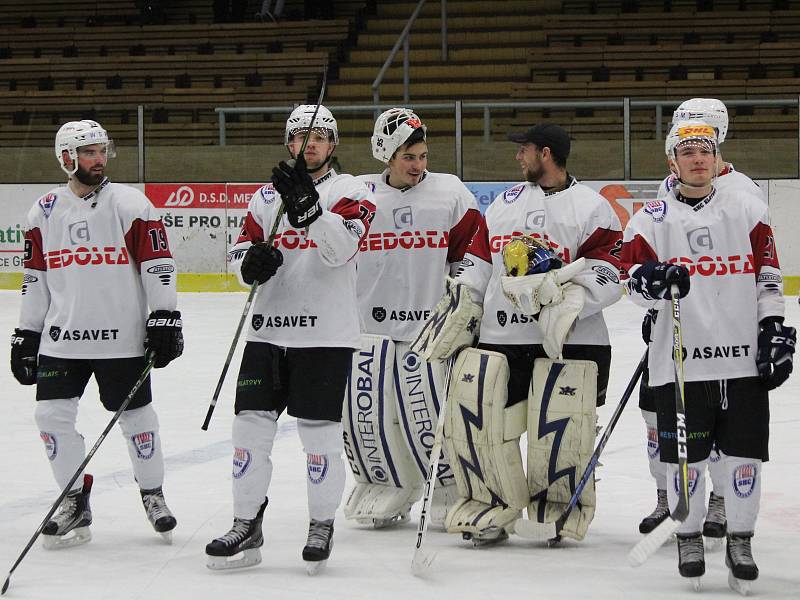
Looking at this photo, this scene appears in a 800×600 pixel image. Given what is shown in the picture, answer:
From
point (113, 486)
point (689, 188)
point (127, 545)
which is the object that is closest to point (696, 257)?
point (689, 188)

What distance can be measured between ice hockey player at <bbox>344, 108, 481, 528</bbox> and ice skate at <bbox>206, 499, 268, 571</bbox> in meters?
0.56

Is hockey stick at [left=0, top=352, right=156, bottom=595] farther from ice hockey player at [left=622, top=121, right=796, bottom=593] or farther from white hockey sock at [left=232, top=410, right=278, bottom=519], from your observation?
ice hockey player at [left=622, top=121, right=796, bottom=593]

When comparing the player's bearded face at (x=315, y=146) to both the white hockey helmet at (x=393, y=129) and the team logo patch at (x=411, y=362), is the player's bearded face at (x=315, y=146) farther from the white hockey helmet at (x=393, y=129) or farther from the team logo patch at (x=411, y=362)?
the team logo patch at (x=411, y=362)

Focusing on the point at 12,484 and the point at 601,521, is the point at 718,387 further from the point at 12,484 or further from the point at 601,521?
A: the point at 12,484

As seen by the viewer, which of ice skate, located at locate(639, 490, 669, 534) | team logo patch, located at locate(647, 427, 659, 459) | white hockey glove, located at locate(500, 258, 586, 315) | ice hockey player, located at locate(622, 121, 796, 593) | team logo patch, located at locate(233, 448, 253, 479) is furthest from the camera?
team logo patch, located at locate(647, 427, 659, 459)

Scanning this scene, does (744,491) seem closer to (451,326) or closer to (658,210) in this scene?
(658,210)

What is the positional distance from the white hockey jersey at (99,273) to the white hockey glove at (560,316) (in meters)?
1.07

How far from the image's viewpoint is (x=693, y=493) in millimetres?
3270

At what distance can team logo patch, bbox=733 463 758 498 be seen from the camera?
10.6 ft

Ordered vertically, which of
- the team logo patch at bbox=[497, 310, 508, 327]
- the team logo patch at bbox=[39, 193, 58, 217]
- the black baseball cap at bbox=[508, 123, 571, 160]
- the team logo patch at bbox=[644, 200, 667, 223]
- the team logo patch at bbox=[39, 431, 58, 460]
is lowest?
the team logo patch at bbox=[39, 431, 58, 460]

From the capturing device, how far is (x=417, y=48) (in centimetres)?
1471

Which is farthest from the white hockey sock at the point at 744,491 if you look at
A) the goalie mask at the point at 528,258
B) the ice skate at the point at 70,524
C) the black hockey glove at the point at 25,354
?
the black hockey glove at the point at 25,354

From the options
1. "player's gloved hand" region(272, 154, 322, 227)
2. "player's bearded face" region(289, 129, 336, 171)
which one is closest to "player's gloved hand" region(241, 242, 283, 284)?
"player's gloved hand" region(272, 154, 322, 227)

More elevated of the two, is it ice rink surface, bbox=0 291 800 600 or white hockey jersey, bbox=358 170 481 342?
white hockey jersey, bbox=358 170 481 342
